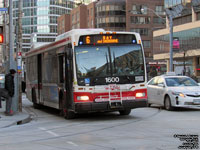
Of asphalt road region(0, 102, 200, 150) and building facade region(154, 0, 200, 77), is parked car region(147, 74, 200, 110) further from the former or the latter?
building facade region(154, 0, 200, 77)

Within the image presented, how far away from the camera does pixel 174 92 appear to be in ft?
53.3

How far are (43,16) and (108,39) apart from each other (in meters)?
125

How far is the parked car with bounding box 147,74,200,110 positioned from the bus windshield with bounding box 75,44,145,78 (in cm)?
337

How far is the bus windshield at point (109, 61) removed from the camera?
12789 mm

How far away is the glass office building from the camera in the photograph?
5251 inches

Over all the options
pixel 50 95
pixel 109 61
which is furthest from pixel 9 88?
pixel 109 61

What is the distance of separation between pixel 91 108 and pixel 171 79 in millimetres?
6094

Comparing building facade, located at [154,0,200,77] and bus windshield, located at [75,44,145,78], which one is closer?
bus windshield, located at [75,44,145,78]

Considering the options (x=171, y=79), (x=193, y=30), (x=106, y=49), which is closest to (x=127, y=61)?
(x=106, y=49)

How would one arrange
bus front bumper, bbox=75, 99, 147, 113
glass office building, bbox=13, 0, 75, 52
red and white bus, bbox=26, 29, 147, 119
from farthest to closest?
glass office building, bbox=13, 0, 75, 52 → red and white bus, bbox=26, 29, 147, 119 → bus front bumper, bbox=75, 99, 147, 113

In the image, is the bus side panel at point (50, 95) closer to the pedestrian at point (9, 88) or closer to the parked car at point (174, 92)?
the pedestrian at point (9, 88)

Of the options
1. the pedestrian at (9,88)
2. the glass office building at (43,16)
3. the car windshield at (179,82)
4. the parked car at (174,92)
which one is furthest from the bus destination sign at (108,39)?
the glass office building at (43,16)

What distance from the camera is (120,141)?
28.3ft

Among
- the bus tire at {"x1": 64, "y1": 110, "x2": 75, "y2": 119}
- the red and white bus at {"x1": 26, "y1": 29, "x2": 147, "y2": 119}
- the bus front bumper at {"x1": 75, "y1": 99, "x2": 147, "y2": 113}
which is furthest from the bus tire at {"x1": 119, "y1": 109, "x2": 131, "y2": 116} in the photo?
the bus tire at {"x1": 64, "y1": 110, "x2": 75, "y2": 119}
